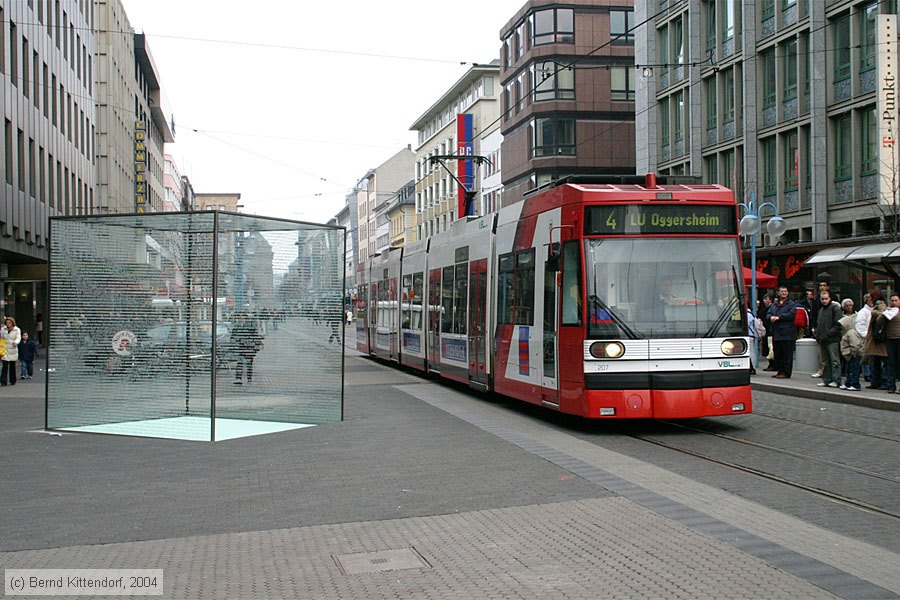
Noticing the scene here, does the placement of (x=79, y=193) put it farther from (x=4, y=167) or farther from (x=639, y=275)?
(x=639, y=275)

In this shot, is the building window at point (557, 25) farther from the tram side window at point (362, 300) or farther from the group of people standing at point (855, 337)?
the group of people standing at point (855, 337)

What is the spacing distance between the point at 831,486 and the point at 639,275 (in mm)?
3979

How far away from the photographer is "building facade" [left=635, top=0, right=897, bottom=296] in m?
30.5

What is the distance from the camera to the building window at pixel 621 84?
55.8m

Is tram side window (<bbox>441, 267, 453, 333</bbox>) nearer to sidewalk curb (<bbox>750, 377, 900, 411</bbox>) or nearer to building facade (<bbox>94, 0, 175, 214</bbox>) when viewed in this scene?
sidewalk curb (<bbox>750, 377, 900, 411</bbox>)

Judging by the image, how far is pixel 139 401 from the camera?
502 inches

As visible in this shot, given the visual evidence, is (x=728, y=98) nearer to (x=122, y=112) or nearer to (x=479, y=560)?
(x=479, y=560)

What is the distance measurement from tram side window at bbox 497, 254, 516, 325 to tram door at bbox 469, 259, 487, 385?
87 centimetres

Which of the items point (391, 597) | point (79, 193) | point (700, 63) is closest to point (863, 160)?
point (700, 63)

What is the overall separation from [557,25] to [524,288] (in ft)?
145

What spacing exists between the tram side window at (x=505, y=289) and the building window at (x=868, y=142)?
741 inches

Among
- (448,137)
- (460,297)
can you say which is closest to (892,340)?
(460,297)

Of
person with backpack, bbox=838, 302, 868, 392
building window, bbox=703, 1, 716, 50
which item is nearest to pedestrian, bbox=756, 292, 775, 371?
person with backpack, bbox=838, 302, 868, 392

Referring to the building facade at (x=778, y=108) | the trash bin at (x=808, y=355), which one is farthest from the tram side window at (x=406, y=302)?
the building facade at (x=778, y=108)
